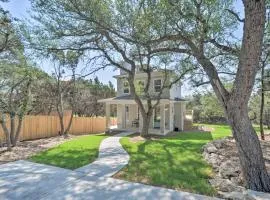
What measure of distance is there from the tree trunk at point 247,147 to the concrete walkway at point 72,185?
4.60ft

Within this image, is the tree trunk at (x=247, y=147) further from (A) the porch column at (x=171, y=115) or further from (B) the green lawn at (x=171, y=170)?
(A) the porch column at (x=171, y=115)

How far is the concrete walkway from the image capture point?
5793 mm

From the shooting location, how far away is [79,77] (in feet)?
48.9

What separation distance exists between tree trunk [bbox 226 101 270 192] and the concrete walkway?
140 centimetres

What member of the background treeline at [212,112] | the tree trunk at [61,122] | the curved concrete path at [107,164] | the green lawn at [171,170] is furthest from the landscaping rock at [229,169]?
the background treeline at [212,112]

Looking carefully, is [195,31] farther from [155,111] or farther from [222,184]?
[155,111]

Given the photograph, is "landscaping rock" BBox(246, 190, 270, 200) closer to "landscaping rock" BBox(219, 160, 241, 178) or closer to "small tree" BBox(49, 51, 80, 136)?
"landscaping rock" BBox(219, 160, 241, 178)

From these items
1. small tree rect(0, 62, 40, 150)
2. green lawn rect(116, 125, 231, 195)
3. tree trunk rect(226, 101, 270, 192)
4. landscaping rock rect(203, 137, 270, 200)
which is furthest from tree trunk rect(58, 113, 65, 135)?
tree trunk rect(226, 101, 270, 192)

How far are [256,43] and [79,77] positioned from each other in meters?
10.9

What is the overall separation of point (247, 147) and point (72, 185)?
4.53 metres

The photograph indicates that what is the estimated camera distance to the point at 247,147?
6.29m

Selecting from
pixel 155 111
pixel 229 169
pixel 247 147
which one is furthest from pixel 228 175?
pixel 155 111

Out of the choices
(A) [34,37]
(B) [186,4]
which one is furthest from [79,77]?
(B) [186,4]

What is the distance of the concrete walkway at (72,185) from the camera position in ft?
19.0
